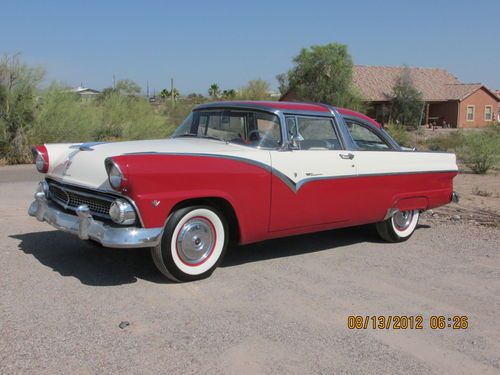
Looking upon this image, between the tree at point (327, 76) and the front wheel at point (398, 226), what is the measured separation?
3677 centimetres

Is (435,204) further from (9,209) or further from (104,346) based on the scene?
(9,209)

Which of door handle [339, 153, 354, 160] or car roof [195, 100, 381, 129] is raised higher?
car roof [195, 100, 381, 129]

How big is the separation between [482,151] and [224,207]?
40.7 ft

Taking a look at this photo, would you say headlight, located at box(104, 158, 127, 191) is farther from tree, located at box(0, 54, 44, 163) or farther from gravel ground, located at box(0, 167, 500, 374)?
tree, located at box(0, 54, 44, 163)

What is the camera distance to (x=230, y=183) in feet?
16.3

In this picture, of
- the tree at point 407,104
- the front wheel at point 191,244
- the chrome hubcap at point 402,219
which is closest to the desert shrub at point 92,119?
the chrome hubcap at point 402,219

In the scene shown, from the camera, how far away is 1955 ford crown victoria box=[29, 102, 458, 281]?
14.9 ft

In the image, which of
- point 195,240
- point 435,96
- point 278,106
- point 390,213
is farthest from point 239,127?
point 435,96

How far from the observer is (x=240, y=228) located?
5.11 metres

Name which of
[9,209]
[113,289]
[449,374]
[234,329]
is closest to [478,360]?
[449,374]

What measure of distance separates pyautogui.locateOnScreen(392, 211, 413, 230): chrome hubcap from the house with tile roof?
41018mm

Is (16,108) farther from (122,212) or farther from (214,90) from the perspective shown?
(214,90)

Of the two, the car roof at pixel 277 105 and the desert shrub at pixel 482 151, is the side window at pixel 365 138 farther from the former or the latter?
the desert shrub at pixel 482 151

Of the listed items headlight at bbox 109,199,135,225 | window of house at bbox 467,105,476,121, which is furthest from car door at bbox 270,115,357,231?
window of house at bbox 467,105,476,121
